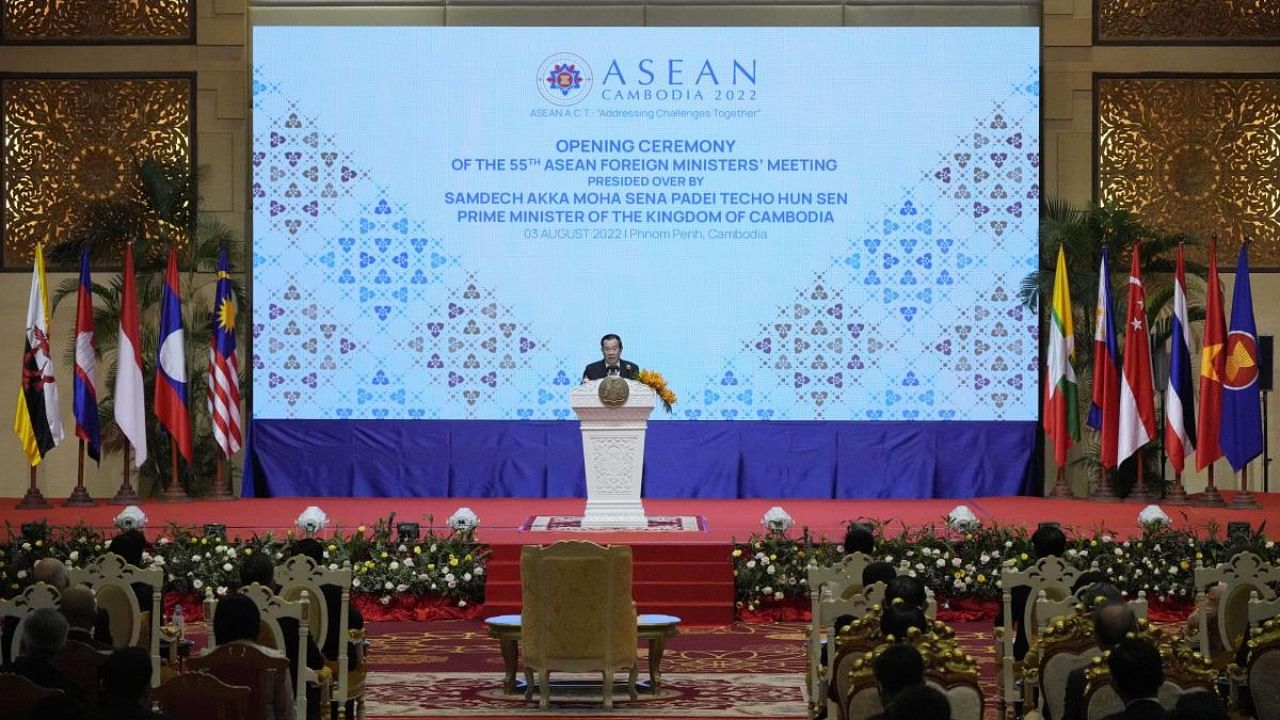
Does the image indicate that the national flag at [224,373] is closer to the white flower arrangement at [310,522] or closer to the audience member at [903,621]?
the white flower arrangement at [310,522]

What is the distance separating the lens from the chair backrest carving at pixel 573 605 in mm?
7652

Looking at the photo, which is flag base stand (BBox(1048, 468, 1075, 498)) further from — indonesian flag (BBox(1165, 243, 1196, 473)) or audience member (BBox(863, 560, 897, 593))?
audience member (BBox(863, 560, 897, 593))

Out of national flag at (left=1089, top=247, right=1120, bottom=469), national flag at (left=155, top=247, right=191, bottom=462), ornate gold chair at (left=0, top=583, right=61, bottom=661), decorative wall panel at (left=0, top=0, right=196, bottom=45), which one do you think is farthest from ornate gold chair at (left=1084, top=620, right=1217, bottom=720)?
decorative wall panel at (left=0, top=0, right=196, bottom=45)

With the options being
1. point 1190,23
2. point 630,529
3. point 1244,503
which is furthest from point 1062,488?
point 630,529

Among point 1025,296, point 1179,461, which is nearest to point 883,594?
point 1179,461

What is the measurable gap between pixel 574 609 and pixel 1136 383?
8.21 m

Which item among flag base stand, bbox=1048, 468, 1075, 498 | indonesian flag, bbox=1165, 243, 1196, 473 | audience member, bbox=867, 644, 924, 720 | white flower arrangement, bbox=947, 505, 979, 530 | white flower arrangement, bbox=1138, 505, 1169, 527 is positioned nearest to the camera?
audience member, bbox=867, 644, 924, 720

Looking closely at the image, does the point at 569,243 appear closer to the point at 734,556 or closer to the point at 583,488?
the point at 583,488

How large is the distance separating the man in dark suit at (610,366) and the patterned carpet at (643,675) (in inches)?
79.2

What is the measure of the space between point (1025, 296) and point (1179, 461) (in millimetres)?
2100

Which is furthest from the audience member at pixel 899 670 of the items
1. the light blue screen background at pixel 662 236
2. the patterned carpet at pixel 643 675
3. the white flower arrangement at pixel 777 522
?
the light blue screen background at pixel 662 236

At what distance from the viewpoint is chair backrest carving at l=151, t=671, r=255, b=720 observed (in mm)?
4469

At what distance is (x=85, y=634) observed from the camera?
534 centimetres

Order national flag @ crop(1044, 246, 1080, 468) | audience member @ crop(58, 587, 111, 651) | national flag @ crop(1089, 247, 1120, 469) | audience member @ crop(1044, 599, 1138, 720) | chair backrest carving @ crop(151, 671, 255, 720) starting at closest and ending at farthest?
chair backrest carving @ crop(151, 671, 255, 720)
audience member @ crop(1044, 599, 1138, 720)
audience member @ crop(58, 587, 111, 651)
national flag @ crop(1089, 247, 1120, 469)
national flag @ crop(1044, 246, 1080, 468)
